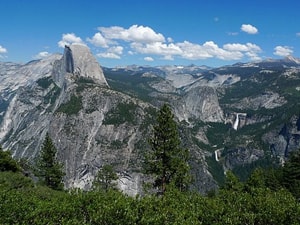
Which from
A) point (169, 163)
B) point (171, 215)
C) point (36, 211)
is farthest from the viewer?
point (169, 163)

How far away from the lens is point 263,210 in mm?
36219

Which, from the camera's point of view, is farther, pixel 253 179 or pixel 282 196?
pixel 253 179

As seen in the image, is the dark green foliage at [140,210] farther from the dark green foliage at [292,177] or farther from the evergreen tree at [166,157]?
the dark green foliage at [292,177]

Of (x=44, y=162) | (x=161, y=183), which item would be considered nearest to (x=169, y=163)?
(x=161, y=183)

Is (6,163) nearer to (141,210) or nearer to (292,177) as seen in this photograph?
(141,210)

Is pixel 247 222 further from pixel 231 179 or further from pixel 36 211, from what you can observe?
pixel 231 179

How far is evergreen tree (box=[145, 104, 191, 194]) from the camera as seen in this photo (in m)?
59.3

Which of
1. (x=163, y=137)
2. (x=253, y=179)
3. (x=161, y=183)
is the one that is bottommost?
(x=253, y=179)

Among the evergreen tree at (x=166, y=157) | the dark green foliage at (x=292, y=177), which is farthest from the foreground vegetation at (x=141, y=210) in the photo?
the dark green foliage at (x=292, y=177)

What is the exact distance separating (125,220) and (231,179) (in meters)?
64.5

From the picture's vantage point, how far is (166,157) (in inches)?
2347

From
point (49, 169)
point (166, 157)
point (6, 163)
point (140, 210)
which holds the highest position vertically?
point (140, 210)

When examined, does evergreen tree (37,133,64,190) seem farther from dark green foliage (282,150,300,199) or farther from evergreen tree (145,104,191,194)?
dark green foliage (282,150,300,199)

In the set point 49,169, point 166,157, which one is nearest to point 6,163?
point 49,169
